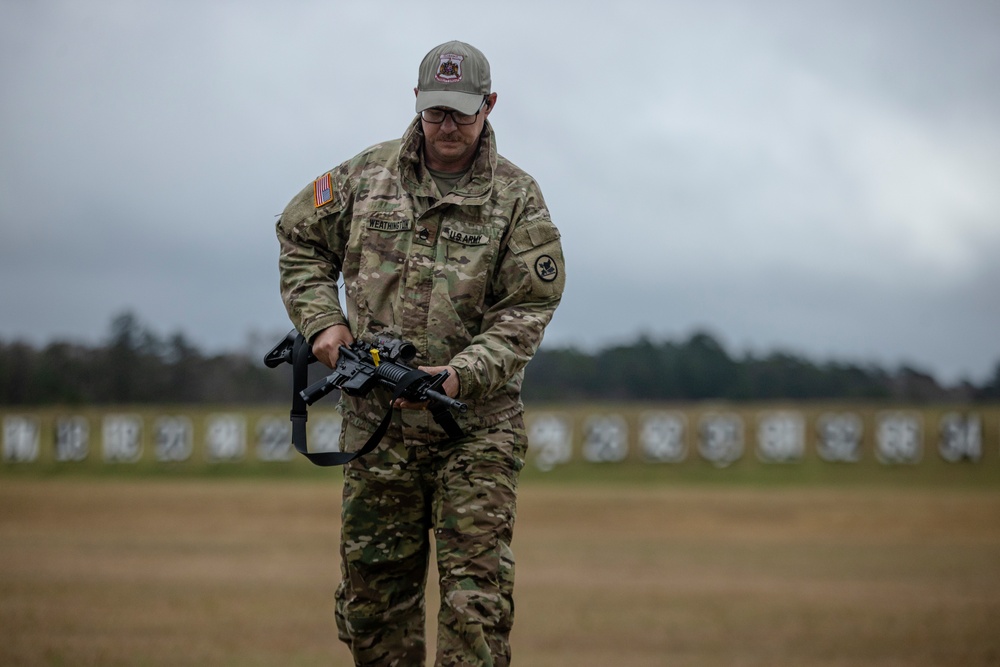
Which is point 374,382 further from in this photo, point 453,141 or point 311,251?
point 453,141

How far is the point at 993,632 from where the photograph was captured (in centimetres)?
845

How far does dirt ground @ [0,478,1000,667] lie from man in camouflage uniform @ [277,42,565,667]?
238 cm

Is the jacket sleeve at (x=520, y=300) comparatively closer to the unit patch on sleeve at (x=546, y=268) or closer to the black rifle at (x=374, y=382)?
the unit patch on sleeve at (x=546, y=268)

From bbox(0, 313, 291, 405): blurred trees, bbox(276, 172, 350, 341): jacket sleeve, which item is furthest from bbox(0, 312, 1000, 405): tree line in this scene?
bbox(276, 172, 350, 341): jacket sleeve

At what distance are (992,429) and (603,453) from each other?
8.80 m

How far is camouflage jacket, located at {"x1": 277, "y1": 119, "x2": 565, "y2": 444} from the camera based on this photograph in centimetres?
453

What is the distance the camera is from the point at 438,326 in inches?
179

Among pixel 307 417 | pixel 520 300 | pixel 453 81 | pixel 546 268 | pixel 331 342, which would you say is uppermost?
pixel 453 81

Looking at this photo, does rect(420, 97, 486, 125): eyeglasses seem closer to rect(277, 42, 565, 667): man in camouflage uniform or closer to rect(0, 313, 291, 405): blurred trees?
rect(277, 42, 565, 667): man in camouflage uniform

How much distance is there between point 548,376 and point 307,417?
28.1 meters

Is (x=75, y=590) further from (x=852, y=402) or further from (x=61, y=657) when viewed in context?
(x=852, y=402)

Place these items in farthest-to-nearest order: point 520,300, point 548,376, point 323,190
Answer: point 548,376
point 323,190
point 520,300

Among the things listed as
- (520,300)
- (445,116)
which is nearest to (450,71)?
(445,116)

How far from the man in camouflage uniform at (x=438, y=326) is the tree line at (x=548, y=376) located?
18.7 m
